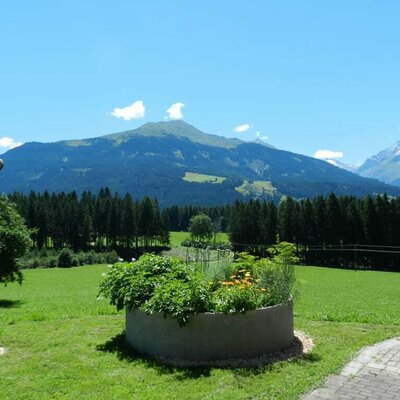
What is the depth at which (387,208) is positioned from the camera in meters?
70.4

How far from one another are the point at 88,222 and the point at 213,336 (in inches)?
3893

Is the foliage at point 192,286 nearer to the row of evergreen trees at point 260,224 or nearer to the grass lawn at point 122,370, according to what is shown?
the grass lawn at point 122,370

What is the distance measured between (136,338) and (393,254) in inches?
2590

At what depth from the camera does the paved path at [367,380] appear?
6.98 metres

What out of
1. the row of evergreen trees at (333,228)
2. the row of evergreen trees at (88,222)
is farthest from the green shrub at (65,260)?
the row of evergreen trees at (333,228)

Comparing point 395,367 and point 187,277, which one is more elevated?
point 187,277

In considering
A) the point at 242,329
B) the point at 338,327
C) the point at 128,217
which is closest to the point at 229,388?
the point at 242,329

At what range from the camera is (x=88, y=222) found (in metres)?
104

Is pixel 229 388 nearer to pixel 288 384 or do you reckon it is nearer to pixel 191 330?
pixel 288 384

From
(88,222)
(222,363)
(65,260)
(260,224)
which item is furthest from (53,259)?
(222,363)

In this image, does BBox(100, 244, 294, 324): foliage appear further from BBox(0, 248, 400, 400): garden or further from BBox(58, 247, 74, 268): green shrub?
BBox(58, 247, 74, 268): green shrub

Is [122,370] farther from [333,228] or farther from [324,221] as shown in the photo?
[324,221]

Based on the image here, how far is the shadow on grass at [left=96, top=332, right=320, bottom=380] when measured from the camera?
321 inches

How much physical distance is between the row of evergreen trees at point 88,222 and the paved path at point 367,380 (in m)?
96.4
